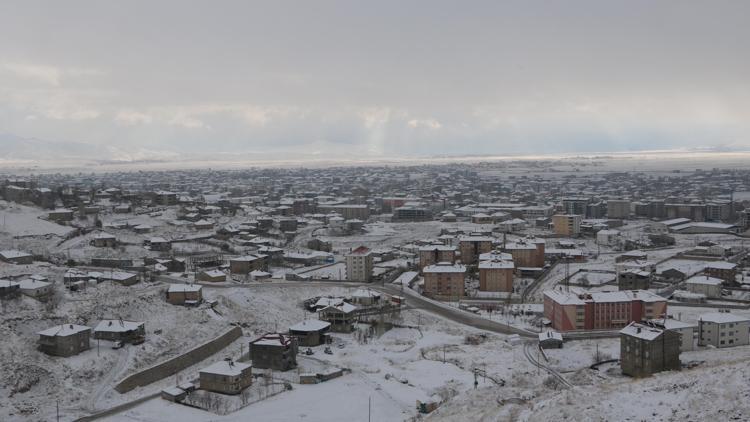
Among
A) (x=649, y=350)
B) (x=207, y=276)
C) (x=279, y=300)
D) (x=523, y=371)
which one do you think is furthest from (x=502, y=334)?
(x=207, y=276)

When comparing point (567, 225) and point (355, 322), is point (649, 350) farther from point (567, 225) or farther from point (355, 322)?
point (567, 225)

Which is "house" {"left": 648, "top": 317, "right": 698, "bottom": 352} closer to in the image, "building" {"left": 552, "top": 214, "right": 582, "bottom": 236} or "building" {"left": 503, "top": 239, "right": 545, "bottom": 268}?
"building" {"left": 503, "top": 239, "right": 545, "bottom": 268}

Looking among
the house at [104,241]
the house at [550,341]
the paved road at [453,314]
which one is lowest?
the paved road at [453,314]

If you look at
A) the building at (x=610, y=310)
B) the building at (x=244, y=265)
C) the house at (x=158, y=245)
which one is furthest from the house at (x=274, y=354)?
the house at (x=158, y=245)

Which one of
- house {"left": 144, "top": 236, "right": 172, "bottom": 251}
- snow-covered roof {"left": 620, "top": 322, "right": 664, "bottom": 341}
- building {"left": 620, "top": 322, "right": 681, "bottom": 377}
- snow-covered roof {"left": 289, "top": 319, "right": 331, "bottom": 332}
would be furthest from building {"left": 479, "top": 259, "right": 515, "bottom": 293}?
house {"left": 144, "top": 236, "right": 172, "bottom": 251}

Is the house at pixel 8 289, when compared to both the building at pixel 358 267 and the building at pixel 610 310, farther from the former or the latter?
the building at pixel 610 310

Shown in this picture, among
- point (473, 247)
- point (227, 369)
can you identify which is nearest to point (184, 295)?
point (227, 369)
